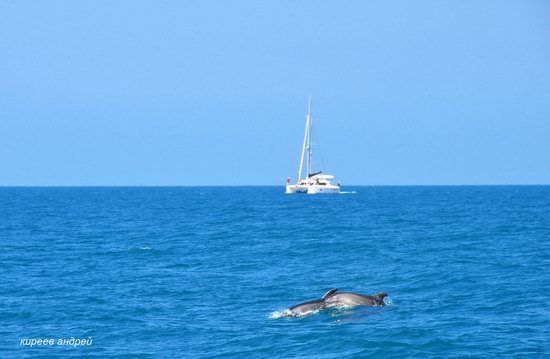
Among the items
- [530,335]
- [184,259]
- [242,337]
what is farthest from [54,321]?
[184,259]

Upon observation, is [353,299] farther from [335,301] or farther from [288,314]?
[288,314]

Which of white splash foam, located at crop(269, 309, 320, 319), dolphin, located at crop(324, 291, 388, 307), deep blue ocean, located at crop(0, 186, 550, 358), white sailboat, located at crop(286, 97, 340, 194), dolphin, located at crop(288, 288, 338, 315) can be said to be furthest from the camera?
white sailboat, located at crop(286, 97, 340, 194)

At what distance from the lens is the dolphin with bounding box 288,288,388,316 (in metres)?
26.3

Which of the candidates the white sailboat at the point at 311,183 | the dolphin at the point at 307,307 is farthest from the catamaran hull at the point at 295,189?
the dolphin at the point at 307,307

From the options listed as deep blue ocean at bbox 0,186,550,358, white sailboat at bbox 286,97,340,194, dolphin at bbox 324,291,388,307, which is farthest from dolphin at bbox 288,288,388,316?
white sailboat at bbox 286,97,340,194

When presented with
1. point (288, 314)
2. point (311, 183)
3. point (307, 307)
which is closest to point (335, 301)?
point (307, 307)

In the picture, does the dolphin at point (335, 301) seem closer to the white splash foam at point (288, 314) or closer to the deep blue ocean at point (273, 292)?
the white splash foam at point (288, 314)

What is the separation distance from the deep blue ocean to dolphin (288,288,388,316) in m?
0.51

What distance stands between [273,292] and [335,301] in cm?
533

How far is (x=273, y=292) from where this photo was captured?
103ft

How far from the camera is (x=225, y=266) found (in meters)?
40.5

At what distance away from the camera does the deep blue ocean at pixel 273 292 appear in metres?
22.3

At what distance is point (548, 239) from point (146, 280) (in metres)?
28.5

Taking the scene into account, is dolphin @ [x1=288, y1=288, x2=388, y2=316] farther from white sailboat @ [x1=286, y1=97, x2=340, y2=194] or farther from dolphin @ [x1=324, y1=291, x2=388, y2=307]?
white sailboat @ [x1=286, y1=97, x2=340, y2=194]
